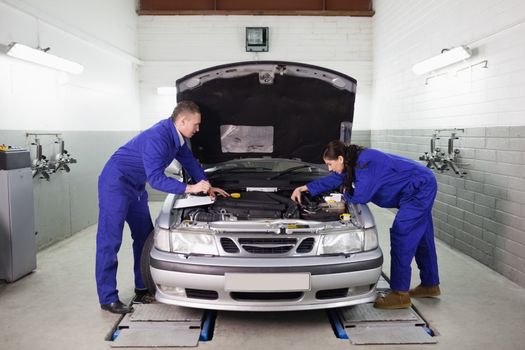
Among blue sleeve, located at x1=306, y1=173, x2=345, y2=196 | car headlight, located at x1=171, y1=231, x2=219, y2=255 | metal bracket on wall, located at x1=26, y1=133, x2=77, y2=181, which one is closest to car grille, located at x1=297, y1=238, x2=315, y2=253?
car headlight, located at x1=171, y1=231, x2=219, y2=255

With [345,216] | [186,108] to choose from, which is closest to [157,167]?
[186,108]

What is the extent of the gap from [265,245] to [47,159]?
11.0 ft

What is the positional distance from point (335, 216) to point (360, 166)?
40 centimetres

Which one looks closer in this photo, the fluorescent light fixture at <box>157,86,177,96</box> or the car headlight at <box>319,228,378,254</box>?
the car headlight at <box>319,228,378,254</box>

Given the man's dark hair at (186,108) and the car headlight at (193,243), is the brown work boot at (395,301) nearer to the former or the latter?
the car headlight at (193,243)

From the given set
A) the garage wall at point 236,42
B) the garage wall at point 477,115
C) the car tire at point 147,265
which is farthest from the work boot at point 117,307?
the garage wall at point 236,42

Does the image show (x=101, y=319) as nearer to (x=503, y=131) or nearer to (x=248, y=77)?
(x=248, y=77)

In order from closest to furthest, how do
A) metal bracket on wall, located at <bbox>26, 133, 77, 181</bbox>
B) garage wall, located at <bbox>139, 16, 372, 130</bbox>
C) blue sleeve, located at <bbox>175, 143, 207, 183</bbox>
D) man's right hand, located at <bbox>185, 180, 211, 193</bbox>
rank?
man's right hand, located at <bbox>185, 180, 211, 193</bbox>, blue sleeve, located at <bbox>175, 143, 207, 183</bbox>, metal bracket on wall, located at <bbox>26, 133, 77, 181</bbox>, garage wall, located at <bbox>139, 16, 372, 130</bbox>

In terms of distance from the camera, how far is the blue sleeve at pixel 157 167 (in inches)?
118

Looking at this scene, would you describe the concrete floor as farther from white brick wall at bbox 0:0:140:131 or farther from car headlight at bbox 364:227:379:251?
white brick wall at bbox 0:0:140:131

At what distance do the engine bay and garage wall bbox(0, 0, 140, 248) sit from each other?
2.45 m

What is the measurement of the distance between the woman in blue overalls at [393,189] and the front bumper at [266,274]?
1.69 feet

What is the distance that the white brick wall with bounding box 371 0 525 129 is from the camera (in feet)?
13.3

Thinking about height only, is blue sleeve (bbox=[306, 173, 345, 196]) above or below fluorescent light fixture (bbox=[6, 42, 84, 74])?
below
